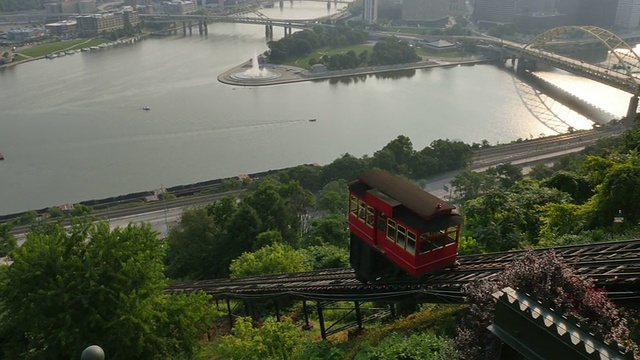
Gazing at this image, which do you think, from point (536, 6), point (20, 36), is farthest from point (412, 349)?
point (536, 6)

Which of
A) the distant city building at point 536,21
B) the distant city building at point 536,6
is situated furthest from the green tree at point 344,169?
the distant city building at point 536,6

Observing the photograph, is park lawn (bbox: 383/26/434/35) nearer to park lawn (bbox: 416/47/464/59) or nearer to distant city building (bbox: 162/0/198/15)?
park lawn (bbox: 416/47/464/59)

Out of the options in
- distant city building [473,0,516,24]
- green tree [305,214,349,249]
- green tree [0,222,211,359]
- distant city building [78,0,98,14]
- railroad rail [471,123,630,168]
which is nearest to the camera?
green tree [0,222,211,359]

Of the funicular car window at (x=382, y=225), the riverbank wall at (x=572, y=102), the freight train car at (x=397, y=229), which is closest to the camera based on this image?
the freight train car at (x=397, y=229)

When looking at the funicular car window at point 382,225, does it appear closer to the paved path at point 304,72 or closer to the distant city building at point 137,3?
the paved path at point 304,72

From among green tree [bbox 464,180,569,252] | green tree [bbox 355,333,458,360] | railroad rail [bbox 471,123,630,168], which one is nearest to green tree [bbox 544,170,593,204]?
green tree [bbox 464,180,569,252]

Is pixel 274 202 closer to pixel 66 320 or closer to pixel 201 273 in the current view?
pixel 201 273
